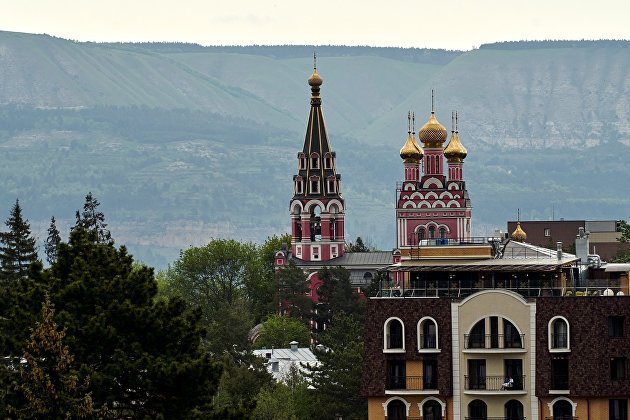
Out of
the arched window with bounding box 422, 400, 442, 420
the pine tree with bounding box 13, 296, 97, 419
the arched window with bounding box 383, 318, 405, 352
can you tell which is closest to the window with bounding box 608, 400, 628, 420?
the arched window with bounding box 422, 400, 442, 420

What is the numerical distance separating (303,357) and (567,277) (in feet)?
153

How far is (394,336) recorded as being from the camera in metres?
71.1

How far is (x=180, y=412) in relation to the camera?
51094 mm

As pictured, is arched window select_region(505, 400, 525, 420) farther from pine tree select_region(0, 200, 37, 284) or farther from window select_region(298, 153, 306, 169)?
window select_region(298, 153, 306, 169)

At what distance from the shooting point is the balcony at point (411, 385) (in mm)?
70125

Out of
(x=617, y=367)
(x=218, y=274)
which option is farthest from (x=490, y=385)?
(x=218, y=274)

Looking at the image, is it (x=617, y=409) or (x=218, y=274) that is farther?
(x=218, y=274)

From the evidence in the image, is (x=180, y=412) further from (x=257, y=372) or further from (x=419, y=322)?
(x=257, y=372)

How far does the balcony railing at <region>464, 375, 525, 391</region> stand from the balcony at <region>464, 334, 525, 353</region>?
785mm

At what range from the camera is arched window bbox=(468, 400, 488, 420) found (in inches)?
2753

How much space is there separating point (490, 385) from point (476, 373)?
64 cm

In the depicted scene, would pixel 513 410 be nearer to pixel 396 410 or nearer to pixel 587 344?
pixel 587 344

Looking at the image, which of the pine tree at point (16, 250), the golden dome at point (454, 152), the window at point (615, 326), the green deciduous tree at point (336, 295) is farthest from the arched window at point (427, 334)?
the golden dome at point (454, 152)

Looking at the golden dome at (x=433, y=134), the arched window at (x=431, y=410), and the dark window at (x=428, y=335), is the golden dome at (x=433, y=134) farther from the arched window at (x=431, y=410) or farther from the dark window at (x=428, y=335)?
the arched window at (x=431, y=410)
